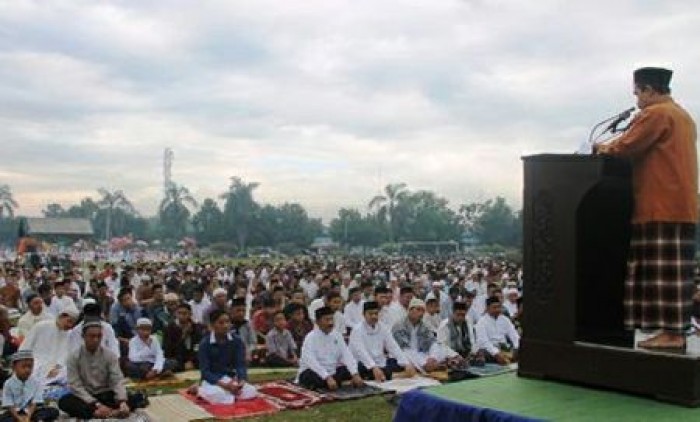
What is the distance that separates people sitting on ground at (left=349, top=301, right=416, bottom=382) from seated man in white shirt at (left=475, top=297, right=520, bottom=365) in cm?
127

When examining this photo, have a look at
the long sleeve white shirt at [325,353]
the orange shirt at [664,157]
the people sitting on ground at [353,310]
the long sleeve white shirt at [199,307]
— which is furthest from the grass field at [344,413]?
the long sleeve white shirt at [199,307]

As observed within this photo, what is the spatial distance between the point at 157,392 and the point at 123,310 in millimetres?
2581

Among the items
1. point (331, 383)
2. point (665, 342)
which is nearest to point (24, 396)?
point (331, 383)

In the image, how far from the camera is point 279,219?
223 ft

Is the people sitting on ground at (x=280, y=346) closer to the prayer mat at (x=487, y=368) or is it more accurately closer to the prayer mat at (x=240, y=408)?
the prayer mat at (x=240, y=408)

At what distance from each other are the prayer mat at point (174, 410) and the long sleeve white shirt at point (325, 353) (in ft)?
4.40

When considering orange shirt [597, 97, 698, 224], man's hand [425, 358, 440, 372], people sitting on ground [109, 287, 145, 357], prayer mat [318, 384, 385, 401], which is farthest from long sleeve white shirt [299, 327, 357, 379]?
orange shirt [597, 97, 698, 224]

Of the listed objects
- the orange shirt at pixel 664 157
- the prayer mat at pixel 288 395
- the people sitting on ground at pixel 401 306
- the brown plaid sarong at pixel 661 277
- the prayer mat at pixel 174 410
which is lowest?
the prayer mat at pixel 174 410

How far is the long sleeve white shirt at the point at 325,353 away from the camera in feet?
26.5

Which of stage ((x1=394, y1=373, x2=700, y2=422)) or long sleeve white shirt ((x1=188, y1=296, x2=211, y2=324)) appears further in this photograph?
long sleeve white shirt ((x1=188, y1=296, x2=211, y2=324))

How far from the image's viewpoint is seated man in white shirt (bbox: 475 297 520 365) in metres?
9.73

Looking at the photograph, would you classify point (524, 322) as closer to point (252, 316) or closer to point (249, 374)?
point (249, 374)

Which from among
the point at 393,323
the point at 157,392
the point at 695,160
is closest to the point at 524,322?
the point at 695,160

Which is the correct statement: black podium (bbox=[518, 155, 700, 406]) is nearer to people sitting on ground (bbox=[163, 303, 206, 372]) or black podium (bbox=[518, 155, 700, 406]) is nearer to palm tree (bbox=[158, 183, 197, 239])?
people sitting on ground (bbox=[163, 303, 206, 372])
